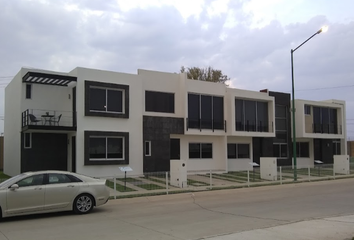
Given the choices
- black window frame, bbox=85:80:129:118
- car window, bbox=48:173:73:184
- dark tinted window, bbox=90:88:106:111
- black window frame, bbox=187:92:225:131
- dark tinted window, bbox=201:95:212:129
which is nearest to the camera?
car window, bbox=48:173:73:184

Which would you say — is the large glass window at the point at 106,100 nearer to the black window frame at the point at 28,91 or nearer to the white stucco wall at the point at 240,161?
the black window frame at the point at 28,91

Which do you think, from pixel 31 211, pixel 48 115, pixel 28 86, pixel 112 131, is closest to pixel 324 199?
pixel 31 211

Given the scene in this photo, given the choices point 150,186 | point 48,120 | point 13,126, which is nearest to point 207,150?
point 150,186

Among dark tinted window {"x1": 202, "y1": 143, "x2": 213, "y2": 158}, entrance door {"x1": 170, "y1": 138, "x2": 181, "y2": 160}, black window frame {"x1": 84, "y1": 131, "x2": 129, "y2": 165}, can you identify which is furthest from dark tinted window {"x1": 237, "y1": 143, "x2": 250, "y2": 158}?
black window frame {"x1": 84, "y1": 131, "x2": 129, "y2": 165}

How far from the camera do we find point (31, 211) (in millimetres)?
11133

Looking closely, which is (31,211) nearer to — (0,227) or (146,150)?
(0,227)

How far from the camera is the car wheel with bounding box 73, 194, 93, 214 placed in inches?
468

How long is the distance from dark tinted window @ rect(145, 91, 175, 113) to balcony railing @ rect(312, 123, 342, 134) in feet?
51.9

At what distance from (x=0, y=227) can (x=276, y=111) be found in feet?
88.4

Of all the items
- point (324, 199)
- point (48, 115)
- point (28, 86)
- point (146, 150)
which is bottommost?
point (324, 199)

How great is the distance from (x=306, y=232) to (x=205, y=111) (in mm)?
19087

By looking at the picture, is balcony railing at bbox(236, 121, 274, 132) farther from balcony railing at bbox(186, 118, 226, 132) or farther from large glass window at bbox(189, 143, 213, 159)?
large glass window at bbox(189, 143, 213, 159)

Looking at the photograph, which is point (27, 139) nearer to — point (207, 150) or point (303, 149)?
point (207, 150)

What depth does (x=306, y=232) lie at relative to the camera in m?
8.51
